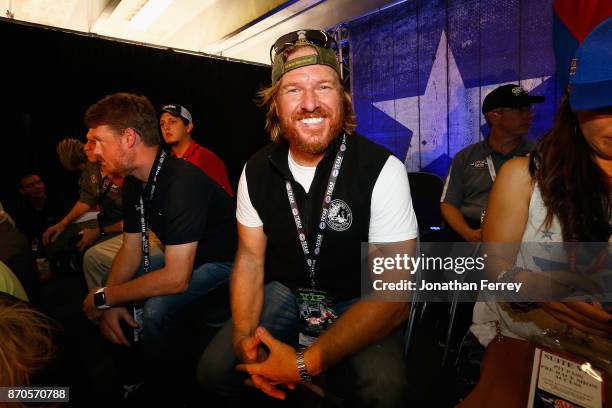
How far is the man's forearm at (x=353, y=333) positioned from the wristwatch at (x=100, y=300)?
1239 millimetres

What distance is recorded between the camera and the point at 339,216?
5.00 feet

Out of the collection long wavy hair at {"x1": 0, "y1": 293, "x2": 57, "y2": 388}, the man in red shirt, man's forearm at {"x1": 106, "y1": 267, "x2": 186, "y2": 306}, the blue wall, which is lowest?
man's forearm at {"x1": 106, "y1": 267, "x2": 186, "y2": 306}

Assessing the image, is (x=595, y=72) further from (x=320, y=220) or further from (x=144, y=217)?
(x=144, y=217)

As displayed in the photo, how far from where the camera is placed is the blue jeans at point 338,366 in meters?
1.32

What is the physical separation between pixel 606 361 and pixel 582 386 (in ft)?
0.52

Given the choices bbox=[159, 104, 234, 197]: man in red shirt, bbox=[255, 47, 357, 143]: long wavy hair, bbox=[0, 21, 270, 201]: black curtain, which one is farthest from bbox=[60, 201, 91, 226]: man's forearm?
bbox=[255, 47, 357, 143]: long wavy hair

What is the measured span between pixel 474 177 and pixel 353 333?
2063 mm

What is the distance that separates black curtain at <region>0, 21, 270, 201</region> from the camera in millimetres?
4160

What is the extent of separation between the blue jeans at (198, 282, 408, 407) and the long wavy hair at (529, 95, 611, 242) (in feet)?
2.51

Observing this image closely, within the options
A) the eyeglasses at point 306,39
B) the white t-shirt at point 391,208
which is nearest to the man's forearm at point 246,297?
the white t-shirt at point 391,208

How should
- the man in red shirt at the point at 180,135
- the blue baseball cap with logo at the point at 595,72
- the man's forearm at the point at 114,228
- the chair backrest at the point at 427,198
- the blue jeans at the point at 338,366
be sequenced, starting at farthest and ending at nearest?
the man in red shirt at the point at 180,135
the man's forearm at the point at 114,228
the chair backrest at the point at 427,198
the blue jeans at the point at 338,366
the blue baseball cap with logo at the point at 595,72

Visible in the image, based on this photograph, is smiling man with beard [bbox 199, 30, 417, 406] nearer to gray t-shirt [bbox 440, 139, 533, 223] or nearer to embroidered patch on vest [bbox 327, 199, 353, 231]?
embroidered patch on vest [bbox 327, 199, 353, 231]

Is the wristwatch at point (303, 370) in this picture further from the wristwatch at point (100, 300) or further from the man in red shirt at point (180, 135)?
the man in red shirt at point (180, 135)

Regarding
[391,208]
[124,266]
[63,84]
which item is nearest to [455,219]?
[391,208]
